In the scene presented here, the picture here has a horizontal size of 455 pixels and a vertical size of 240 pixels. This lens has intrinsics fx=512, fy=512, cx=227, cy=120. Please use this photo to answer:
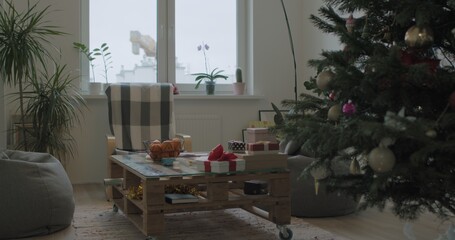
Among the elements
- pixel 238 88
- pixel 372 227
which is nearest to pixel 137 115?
pixel 238 88

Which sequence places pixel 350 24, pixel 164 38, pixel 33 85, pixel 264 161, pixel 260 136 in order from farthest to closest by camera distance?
1. pixel 164 38
2. pixel 33 85
3. pixel 260 136
4. pixel 264 161
5. pixel 350 24

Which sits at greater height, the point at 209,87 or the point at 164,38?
the point at 164,38

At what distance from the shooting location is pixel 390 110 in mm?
1356

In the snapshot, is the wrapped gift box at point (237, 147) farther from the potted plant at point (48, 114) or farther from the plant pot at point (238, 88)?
the plant pot at point (238, 88)

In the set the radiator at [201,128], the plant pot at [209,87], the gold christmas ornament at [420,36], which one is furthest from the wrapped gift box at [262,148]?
the plant pot at [209,87]

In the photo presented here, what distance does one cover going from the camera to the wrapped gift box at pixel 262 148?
2586 millimetres

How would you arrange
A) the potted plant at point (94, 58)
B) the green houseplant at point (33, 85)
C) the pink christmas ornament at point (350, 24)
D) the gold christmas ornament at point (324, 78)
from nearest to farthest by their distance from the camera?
1. the gold christmas ornament at point (324, 78)
2. the pink christmas ornament at point (350, 24)
3. the green houseplant at point (33, 85)
4. the potted plant at point (94, 58)

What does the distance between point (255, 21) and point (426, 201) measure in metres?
3.84

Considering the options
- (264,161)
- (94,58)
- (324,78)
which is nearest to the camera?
(324,78)

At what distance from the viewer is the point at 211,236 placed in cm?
274

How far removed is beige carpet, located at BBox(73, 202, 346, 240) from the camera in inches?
108

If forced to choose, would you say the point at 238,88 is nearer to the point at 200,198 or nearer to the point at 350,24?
the point at 200,198

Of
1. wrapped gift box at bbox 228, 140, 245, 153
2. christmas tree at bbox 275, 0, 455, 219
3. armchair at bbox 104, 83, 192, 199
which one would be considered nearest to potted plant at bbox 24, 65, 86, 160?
armchair at bbox 104, 83, 192, 199

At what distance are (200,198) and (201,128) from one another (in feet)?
7.40
